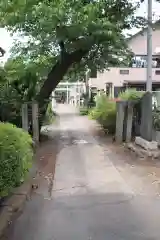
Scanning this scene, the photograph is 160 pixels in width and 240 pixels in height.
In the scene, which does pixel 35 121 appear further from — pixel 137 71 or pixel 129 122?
pixel 137 71

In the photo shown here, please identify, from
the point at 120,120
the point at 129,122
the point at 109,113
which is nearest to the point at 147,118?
the point at 129,122

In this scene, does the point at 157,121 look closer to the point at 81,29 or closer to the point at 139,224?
the point at 81,29

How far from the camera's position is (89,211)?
6125 millimetres

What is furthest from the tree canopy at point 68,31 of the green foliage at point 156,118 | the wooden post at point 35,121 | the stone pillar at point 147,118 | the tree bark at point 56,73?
the green foliage at point 156,118

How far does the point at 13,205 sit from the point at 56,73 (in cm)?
1033

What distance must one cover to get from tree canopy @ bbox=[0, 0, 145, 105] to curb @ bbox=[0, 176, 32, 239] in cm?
499

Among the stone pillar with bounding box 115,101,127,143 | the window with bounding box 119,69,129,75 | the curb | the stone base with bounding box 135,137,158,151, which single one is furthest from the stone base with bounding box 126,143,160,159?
the window with bounding box 119,69,129,75

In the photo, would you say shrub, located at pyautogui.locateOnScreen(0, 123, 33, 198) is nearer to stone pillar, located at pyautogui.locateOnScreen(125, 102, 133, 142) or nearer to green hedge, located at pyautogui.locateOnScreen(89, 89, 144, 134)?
stone pillar, located at pyautogui.locateOnScreen(125, 102, 133, 142)

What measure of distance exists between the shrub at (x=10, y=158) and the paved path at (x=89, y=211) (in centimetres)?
55

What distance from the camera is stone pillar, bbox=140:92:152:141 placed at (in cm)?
1182

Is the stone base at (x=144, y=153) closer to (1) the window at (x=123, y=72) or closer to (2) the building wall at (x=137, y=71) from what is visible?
(2) the building wall at (x=137, y=71)

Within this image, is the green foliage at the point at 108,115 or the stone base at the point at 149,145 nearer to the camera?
the stone base at the point at 149,145

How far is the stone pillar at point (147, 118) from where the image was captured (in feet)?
38.8

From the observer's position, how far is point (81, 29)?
508 inches
